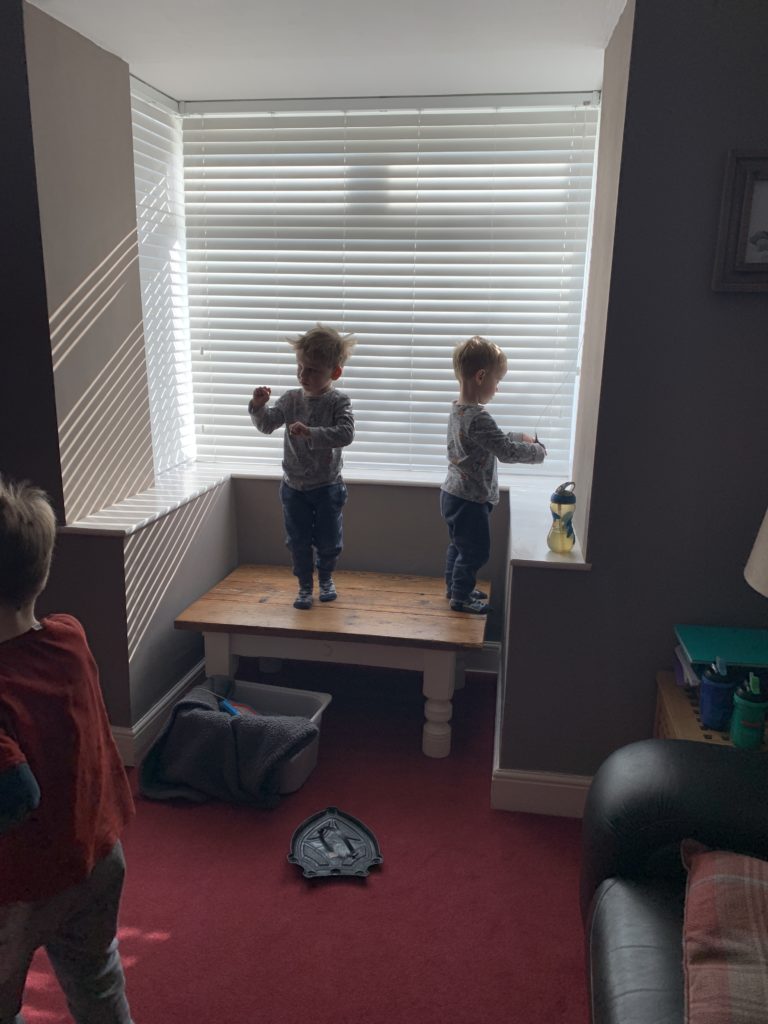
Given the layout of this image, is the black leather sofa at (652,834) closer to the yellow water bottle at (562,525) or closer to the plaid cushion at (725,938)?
the plaid cushion at (725,938)

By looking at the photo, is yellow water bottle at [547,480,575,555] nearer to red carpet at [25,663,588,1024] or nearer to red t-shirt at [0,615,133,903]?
red carpet at [25,663,588,1024]

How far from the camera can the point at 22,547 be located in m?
1.10

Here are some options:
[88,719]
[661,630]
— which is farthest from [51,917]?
[661,630]

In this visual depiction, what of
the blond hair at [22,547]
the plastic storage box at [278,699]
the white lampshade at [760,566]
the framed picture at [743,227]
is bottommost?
the plastic storage box at [278,699]

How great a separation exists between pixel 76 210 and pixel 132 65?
2.16 ft

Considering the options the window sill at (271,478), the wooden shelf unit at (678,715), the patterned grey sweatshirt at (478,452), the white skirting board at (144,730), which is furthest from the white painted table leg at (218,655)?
the wooden shelf unit at (678,715)

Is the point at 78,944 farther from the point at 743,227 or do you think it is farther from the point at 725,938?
the point at 743,227

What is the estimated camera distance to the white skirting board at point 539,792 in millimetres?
2197

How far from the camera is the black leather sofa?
1.28 m

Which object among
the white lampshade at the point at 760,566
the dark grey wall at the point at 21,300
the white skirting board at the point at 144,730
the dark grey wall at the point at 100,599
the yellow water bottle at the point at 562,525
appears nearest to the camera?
the white lampshade at the point at 760,566

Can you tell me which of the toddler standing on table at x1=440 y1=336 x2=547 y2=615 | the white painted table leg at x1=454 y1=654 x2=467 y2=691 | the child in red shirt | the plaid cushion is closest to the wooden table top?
the toddler standing on table at x1=440 y1=336 x2=547 y2=615

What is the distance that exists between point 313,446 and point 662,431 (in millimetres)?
1099

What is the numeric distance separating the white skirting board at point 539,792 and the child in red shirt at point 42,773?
4.18 ft

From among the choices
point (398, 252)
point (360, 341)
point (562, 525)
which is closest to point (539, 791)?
point (562, 525)
